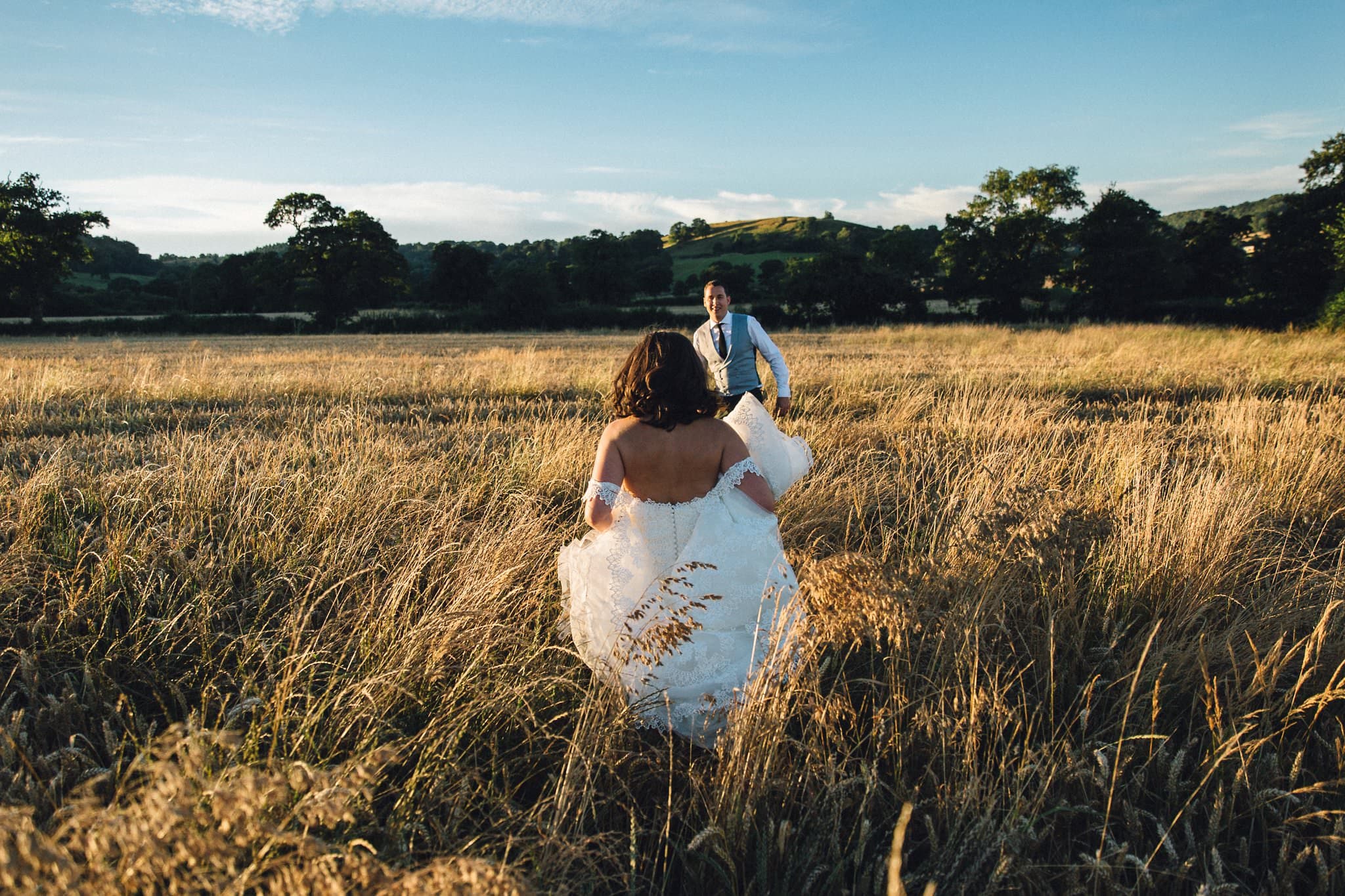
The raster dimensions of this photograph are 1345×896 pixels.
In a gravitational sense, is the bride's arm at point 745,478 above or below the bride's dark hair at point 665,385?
below

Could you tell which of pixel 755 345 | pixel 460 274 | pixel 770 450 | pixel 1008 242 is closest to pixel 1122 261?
pixel 1008 242

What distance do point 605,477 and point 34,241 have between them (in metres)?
61.6

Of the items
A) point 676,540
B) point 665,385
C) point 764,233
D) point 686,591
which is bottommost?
point 686,591

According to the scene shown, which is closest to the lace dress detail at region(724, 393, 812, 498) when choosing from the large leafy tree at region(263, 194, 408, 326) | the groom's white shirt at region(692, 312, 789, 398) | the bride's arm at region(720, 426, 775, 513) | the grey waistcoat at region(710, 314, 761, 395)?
the bride's arm at region(720, 426, 775, 513)

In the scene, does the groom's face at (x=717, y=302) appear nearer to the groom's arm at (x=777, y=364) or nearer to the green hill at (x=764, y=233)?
the groom's arm at (x=777, y=364)

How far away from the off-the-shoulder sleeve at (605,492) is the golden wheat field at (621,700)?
1.94 feet

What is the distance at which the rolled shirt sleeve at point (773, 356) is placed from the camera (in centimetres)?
746

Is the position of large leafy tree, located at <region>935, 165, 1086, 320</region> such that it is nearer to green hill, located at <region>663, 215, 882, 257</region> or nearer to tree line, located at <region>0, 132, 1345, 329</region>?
tree line, located at <region>0, 132, 1345, 329</region>

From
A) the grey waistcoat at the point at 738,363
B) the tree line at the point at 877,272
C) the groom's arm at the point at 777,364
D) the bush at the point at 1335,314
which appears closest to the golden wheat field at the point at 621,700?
the groom's arm at the point at 777,364

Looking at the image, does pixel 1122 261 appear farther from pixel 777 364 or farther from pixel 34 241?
pixel 34 241

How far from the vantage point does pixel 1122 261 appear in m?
45.9

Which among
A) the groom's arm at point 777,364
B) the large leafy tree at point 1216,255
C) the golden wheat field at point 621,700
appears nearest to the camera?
the golden wheat field at point 621,700

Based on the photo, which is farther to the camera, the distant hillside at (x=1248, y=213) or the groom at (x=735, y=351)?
the distant hillside at (x=1248, y=213)

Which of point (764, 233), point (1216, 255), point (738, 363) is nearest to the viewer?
point (738, 363)
